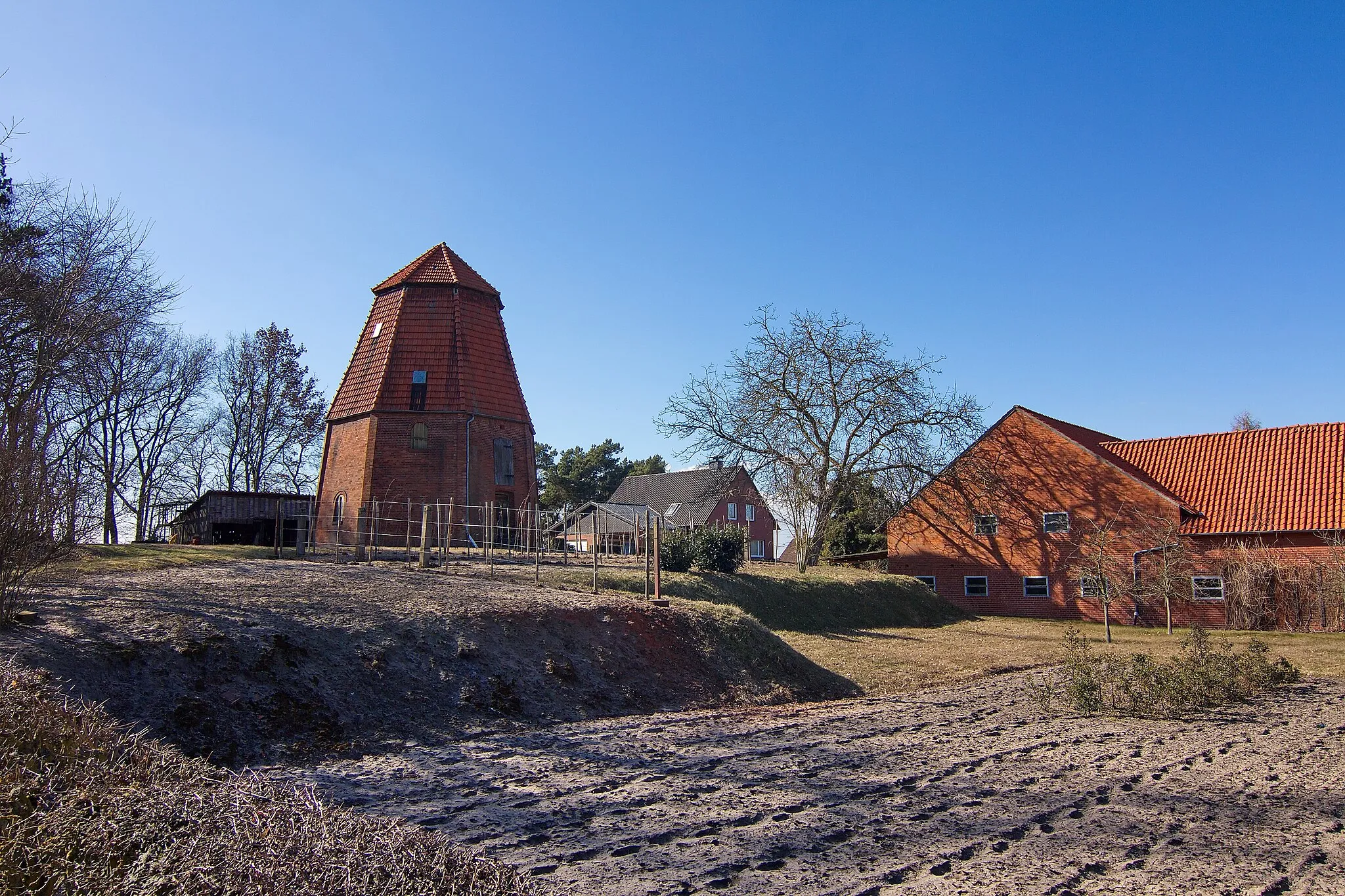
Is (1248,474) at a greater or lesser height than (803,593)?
greater

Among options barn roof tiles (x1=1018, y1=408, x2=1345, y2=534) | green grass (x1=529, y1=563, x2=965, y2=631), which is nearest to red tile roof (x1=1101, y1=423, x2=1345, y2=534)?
barn roof tiles (x1=1018, y1=408, x2=1345, y2=534)

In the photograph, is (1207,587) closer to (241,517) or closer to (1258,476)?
(1258,476)

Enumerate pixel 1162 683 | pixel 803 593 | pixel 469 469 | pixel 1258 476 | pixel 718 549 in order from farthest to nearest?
1. pixel 1258 476
2. pixel 469 469
3. pixel 803 593
4. pixel 718 549
5. pixel 1162 683

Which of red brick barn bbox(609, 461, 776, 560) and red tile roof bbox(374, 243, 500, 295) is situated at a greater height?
red tile roof bbox(374, 243, 500, 295)

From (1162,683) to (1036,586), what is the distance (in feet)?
69.8

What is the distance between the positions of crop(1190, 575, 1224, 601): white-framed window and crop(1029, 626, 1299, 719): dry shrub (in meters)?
15.1

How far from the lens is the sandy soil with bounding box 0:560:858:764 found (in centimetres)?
820

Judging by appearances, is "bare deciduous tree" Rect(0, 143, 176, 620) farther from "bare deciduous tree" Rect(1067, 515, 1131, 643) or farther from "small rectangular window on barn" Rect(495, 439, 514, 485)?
"bare deciduous tree" Rect(1067, 515, 1131, 643)

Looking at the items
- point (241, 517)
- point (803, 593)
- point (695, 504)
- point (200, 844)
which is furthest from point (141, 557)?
point (695, 504)

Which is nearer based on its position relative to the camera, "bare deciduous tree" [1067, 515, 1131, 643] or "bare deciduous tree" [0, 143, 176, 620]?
"bare deciduous tree" [0, 143, 176, 620]

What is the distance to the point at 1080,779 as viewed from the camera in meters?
7.32

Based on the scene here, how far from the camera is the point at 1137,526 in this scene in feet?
94.5

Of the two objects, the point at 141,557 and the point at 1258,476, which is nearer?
the point at 141,557

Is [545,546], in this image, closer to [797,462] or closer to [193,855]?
[797,462]
